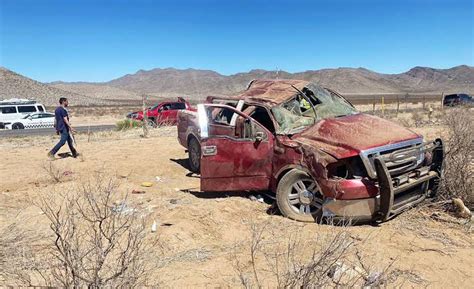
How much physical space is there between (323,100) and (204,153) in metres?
2.38

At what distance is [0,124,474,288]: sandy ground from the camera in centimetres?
424

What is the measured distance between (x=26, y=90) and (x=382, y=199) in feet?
279

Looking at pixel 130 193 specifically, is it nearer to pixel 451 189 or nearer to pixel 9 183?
pixel 9 183

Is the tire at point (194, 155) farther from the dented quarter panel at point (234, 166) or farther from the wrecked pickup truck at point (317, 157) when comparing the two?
the dented quarter panel at point (234, 166)

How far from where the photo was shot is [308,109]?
7.00 metres

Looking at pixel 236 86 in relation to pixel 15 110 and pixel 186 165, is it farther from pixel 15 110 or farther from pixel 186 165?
pixel 186 165

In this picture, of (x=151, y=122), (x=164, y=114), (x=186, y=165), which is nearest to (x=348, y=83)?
(x=164, y=114)

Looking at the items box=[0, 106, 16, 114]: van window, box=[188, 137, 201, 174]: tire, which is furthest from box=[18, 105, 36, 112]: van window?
box=[188, 137, 201, 174]: tire

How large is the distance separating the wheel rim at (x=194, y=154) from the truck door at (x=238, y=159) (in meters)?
2.29

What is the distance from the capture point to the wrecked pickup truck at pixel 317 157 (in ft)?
17.1

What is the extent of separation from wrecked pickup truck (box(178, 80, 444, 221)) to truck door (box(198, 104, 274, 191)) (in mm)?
15

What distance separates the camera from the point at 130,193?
24.5 feet

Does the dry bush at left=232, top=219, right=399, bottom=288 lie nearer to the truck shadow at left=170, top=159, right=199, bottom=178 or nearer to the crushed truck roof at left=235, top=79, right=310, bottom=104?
the crushed truck roof at left=235, top=79, right=310, bottom=104

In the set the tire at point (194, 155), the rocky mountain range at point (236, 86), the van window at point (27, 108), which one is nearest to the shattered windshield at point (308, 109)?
the tire at point (194, 155)
